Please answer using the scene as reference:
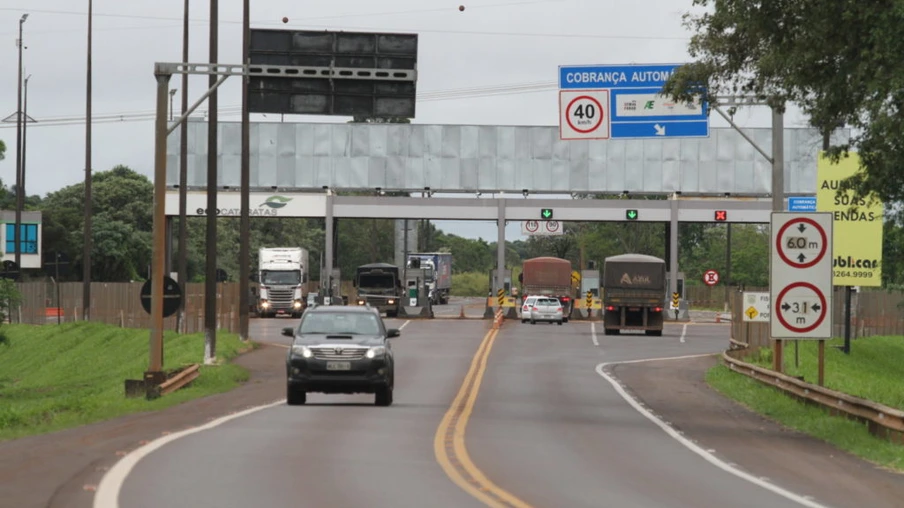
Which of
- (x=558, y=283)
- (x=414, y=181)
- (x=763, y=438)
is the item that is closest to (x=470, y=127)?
(x=414, y=181)

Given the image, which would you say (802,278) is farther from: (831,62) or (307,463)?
(307,463)

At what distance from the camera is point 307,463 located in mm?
15453

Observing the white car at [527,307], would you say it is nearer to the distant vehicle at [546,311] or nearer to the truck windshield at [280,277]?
the distant vehicle at [546,311]

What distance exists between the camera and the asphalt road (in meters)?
12.8

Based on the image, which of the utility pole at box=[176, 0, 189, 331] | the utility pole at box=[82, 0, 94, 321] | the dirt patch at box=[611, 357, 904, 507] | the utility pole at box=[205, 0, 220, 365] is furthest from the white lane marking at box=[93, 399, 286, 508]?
the utility pole at box=[82, 0, 94, 321]

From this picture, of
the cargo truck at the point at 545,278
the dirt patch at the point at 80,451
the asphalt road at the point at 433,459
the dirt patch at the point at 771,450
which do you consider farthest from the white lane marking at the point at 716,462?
the cargo truck at the point at 545,278

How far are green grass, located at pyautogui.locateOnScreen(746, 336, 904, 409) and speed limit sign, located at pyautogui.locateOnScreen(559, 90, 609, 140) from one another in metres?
8.07

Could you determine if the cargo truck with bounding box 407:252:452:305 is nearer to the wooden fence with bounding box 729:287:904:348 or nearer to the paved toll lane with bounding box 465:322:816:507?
the wooden fence with bounding box 729:287:904:348

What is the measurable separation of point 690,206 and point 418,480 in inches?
2490

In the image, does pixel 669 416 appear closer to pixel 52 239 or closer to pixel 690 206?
pixel 690 206

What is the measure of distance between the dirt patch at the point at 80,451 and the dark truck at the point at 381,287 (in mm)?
45285

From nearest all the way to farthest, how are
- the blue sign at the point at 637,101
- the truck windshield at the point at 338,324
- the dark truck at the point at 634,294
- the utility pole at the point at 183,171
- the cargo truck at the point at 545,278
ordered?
the truck windshield at the point at 338,324 → the blue sign at the point at 637,101 → the utility pole at the point at 183,171 → the dark truck at the point at 634,294 → the cargo truck at the point at 545,278

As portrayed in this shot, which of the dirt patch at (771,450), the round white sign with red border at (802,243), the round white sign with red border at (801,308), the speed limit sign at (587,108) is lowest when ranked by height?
the dirt patch at (771,450)

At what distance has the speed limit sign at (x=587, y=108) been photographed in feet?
139
